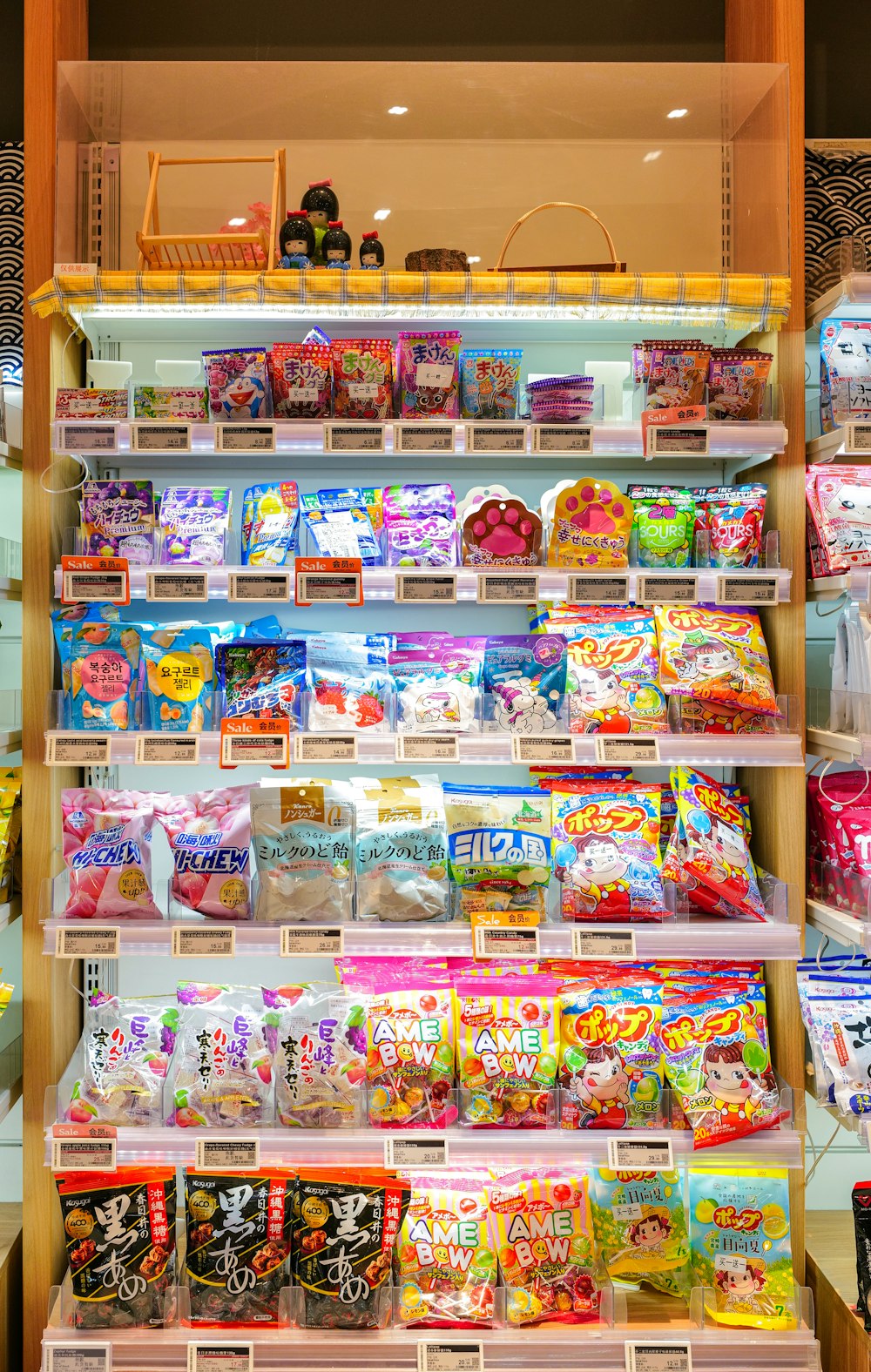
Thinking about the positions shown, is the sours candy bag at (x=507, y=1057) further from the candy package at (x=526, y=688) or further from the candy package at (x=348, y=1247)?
the candy package at (x=526, y=688)

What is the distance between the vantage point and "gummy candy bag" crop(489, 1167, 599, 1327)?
2.17 meters

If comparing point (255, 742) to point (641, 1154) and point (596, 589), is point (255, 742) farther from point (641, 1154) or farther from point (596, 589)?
point (641, 1154)

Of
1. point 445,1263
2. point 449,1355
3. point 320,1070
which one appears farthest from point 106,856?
point 449,1355

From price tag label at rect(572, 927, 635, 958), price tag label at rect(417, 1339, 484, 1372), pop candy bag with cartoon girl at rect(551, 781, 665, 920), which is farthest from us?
pop candy bag with cartoon girl at rect(551, 781, 665, 920)

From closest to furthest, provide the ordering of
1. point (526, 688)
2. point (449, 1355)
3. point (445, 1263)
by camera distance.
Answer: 1. point (449, 1355)
2. point (445, 1263)
3. point (526, 688)

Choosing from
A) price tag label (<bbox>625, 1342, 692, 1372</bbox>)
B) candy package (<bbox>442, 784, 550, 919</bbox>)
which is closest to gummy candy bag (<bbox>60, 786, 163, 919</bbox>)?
candy package (<bbox>442, 784, 550, 919</bbox>)

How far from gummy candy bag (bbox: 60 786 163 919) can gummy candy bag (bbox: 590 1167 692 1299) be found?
117 cm

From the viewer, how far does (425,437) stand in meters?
2.26

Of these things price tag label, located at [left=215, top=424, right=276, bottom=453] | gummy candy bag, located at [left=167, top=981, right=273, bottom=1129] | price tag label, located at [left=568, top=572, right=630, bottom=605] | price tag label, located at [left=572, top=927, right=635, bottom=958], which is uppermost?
price tag label, located at [left=215, top=424, right=276, bottom=453]

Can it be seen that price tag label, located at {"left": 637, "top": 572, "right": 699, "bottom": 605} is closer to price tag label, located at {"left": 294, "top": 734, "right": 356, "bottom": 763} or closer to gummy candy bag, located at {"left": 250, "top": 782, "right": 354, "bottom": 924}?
price tag label, located at {"left": 294, "top": 734, "right": 356, "bottom": 763}

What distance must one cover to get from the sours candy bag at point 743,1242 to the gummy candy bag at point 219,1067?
963 mm

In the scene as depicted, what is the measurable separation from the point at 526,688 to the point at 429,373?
28.8 inches

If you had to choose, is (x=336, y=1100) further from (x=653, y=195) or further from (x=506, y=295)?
(x=653, y=195)

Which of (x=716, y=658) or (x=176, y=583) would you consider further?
(x=716, y=658)
